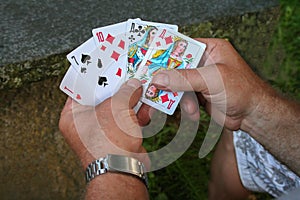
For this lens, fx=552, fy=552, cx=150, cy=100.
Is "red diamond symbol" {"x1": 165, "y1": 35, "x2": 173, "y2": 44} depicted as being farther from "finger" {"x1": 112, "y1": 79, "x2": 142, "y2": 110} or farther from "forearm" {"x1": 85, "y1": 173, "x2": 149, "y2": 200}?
"forearm" {"x1": 85, "y1": 173, "x2": 149, "y2": 200}

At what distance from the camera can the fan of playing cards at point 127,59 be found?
6.03ft

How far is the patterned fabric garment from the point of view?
6.63 ft

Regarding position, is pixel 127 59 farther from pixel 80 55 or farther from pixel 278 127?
pixel 278 127

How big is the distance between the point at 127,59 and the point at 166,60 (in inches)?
5.4

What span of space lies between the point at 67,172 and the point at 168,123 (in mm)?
607

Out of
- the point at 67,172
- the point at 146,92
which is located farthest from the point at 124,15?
the point at 67,172

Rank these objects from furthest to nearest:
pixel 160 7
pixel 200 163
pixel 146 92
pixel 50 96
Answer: pixel 200 163 → pixel 160 7 → pixel 50 96 → pixel 146 92

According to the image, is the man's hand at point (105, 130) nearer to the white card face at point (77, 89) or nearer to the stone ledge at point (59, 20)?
the white card face at point (77, 89)

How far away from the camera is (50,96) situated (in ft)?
7.11

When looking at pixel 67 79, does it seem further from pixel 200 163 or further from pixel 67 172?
pixel 200 163

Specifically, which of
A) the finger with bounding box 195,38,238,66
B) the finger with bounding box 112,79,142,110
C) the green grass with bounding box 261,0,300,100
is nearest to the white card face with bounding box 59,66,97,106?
the finger with bounding box 112,79,142,110

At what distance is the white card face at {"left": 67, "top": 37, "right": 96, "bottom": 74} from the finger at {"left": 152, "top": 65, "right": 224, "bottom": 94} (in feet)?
1.03

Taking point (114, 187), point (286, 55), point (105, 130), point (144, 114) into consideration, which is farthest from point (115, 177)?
point (286, 55)

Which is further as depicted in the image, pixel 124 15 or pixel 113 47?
pixel 124 15
